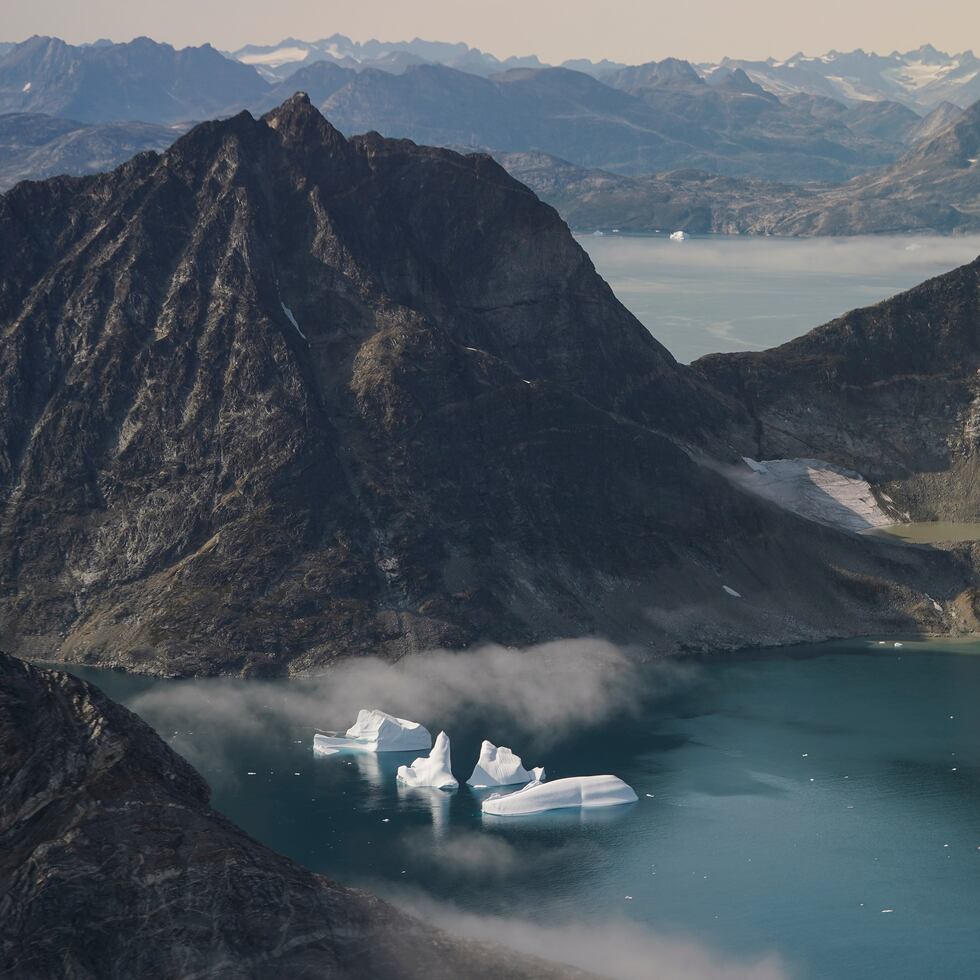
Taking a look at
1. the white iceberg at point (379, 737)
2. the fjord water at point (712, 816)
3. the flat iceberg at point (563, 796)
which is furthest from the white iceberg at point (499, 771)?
the white iceberg at point (379, 737)

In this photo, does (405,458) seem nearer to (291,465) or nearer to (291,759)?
(291,465)

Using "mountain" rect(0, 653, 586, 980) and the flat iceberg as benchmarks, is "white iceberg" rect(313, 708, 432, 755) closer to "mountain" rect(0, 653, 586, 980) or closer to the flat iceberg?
the flat iceberg

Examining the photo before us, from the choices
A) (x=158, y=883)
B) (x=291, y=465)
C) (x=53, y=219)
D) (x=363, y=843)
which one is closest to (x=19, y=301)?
(x=53, y=219)

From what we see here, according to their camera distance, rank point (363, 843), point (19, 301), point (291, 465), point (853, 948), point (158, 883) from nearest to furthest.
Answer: point (158, 883) → point (853, 948) → point (363, 843) → point (291, 465) → point (19, 301)

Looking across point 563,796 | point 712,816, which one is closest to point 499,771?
point 563,796

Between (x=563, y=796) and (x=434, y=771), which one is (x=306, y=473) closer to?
(x=434, y=771)

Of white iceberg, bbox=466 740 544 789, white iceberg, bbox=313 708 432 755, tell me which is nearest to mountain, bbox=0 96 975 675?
white iceberg, bbox=313 708 432 755
